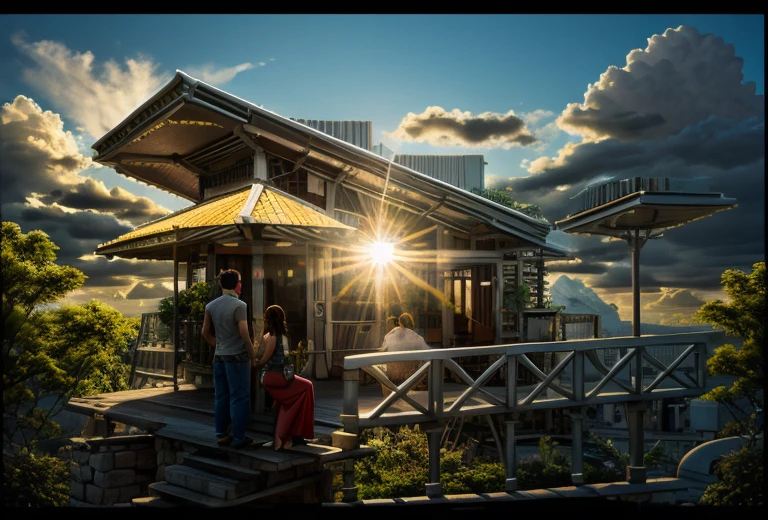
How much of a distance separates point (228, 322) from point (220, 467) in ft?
5.64

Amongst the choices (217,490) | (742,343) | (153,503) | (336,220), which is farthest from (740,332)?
(153,503)

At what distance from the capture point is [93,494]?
388 inches

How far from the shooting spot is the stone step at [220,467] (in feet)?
23.7

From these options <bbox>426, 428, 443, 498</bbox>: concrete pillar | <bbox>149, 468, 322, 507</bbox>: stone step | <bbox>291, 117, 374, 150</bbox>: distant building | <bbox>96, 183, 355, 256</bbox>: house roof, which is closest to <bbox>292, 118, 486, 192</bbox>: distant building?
<bbox>291, 117, 374, 150</bbox>: distant building

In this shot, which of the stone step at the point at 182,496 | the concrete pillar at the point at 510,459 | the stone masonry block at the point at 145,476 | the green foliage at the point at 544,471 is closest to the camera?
the stone step at the point at 182,496

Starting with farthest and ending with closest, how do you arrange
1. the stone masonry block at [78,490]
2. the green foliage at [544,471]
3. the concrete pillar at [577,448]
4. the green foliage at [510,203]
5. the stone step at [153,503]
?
the green foliage at [510,203] → the green foliage at [544,471] → the concrete pillar at [577,448] → the stone masonry block at [78,490] → the stone step at [153,503]

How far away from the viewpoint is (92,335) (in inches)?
739

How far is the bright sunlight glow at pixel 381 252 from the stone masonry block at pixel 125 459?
638 centimetres

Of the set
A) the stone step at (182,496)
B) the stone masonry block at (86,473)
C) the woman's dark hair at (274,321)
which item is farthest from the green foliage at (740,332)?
the stone masonry block at (86,473)

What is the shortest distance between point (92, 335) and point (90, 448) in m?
9.82

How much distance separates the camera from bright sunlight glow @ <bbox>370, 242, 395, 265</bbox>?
14172 mm

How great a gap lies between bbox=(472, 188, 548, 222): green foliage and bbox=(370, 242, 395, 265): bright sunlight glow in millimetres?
8892

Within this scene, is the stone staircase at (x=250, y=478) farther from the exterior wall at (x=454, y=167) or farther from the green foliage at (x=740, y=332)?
the exterior wall at (x=454, y=167)
